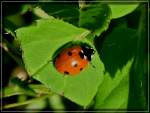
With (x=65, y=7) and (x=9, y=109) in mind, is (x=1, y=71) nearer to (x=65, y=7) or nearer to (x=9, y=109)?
(x=9, y=109)

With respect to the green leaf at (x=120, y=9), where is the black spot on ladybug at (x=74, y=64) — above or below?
below

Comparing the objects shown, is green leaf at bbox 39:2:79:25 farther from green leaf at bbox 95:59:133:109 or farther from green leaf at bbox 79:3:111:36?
green leaf at bbox 95:59:133:109

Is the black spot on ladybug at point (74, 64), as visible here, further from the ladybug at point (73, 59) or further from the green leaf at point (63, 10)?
the green leaf at point (63, 10)

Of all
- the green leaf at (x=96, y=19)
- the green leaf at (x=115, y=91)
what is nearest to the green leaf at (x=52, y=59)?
the green leaf at (x=96, y=19)

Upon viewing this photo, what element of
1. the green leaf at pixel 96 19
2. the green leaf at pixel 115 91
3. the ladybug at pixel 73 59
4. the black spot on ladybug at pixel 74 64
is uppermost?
the green leaf at pixel 96 19

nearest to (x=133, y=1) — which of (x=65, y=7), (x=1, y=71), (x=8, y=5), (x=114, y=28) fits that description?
(x=114, y=28)
